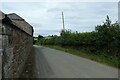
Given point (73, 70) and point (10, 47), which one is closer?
point (10, 47)

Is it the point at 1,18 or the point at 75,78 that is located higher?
the point at 1,18

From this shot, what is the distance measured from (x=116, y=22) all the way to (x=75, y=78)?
58.3 ft

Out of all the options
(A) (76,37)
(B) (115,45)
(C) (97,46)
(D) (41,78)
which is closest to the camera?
(D) (41,78)

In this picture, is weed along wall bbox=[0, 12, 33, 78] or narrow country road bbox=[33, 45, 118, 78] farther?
narrow country road bbox=[33, 45, 118, 78]

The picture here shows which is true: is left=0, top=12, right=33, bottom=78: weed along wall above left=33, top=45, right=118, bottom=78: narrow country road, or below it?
above

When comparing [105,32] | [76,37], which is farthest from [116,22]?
[76,37]

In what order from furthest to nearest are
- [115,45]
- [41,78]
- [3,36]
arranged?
[115,45], [41,78], [3,36]

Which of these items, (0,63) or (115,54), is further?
(115,54)

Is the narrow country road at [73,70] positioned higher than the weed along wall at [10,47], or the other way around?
the weed along wall at [10,47]

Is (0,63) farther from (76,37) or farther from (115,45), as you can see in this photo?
(76,37)

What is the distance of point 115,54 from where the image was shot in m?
25.2

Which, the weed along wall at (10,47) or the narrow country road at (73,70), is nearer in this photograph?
the weed along wall at (10,47)

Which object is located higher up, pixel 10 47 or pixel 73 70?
pixel 10 47

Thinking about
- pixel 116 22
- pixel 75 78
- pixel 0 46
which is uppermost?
pixel 116 22
